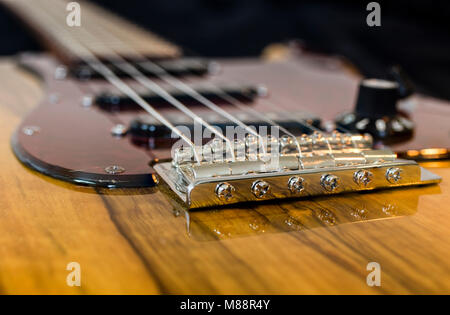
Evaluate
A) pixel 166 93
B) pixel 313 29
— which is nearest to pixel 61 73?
pixel 166 93

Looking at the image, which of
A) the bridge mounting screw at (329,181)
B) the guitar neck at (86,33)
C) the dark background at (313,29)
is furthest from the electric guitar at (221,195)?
the dark background at (313,29)

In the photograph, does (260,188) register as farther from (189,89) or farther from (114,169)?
(189,89)

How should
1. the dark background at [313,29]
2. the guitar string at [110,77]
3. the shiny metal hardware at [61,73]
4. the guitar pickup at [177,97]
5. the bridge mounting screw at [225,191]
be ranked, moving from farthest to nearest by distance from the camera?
the dark background at [313,29]
the shiny metal hardware at [61,73]
the guitar pickup at [177,97]
the guitar string at [110,77]
the bridge mounting screw at [225,191]

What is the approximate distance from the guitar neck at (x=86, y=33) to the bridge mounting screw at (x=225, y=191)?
0.89 metres

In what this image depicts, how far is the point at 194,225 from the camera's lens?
0.53m

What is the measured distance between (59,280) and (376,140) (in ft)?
1.87

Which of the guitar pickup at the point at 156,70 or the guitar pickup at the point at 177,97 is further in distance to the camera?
the guitar pickup at the point at 156,70

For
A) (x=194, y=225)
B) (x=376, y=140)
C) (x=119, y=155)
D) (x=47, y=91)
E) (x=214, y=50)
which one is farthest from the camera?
(x=214, y=50)

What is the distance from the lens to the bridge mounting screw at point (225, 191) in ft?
1.84

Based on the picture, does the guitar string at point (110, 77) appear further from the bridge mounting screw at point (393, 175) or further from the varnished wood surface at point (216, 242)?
the bridge mounting screw at point (393, 175)

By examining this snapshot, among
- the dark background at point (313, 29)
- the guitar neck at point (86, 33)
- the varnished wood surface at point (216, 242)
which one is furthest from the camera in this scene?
the dark background at point (313, 29)
